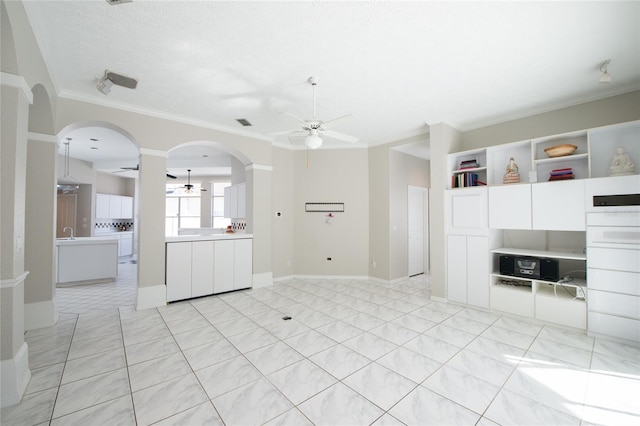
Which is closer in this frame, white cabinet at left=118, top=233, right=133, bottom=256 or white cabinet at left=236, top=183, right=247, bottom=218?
white cabinet at left=236, top=183, right=247, bottom=218

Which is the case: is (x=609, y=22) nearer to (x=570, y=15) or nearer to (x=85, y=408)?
(x=570, y=15)

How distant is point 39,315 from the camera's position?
3342mm

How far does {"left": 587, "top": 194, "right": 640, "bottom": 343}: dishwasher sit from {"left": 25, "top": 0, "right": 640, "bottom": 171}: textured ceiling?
5.16 ft

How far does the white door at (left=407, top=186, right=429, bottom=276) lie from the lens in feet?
20.0

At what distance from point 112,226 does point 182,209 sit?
2298 mm

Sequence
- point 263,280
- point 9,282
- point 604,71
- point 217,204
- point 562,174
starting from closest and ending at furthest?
point 9,282
point 604,71
point 562,174
point 263,280
point 217,204

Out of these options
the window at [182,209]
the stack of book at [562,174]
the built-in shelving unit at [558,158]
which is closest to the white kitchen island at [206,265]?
the built-in shelving unit at [558,158]

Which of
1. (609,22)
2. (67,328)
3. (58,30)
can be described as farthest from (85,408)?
(609,22)

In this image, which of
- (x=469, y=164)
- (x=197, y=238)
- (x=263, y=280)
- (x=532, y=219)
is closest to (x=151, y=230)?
(x=197, y=238)

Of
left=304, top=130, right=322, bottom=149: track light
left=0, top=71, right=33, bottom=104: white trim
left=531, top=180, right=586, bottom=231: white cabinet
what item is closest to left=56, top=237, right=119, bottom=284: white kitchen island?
left=0, top=71, right=33, bottom=104: white trim

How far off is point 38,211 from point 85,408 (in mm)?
2755

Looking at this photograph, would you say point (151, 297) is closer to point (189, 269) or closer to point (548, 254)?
point (189, 269)

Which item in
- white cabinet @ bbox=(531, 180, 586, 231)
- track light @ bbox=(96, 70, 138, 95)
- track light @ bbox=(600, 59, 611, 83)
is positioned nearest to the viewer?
track light @ bbox=(600, 59, 611, 83)

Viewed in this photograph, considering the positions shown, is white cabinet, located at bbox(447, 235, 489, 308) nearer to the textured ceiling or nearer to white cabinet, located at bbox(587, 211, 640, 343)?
white cabinet, located at bbox(587, 211, 640, 343)
